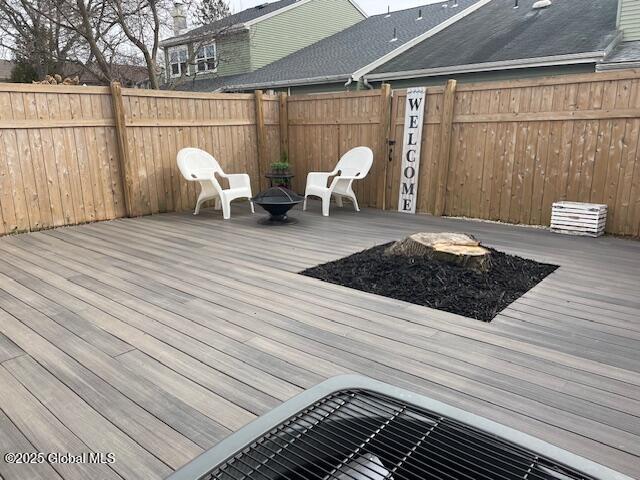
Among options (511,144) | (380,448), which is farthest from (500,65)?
(380,448)

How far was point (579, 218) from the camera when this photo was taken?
4.44 m

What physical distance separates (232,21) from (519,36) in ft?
26.2

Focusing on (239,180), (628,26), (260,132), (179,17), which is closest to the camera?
(239,180)

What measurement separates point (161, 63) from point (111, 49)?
3328 mm

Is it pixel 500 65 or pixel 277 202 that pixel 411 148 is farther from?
pixel 500 65

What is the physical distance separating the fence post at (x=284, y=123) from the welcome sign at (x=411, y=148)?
81.7 inches

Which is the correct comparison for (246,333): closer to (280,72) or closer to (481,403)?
(481,403)

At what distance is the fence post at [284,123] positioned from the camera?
6.89 m

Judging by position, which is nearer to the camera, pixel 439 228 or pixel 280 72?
pixel 439 228

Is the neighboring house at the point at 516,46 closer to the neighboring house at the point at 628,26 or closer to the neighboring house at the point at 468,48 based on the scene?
the neighboring house at the point at 468,48

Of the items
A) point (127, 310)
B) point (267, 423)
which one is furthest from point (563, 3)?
point (267, 423)

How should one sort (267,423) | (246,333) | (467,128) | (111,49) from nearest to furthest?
(267,423) → (246,333) → (467,128) → (111,49)

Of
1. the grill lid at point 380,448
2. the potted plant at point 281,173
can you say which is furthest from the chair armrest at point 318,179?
the grill lid at point 380,448

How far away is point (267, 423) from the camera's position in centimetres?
87
